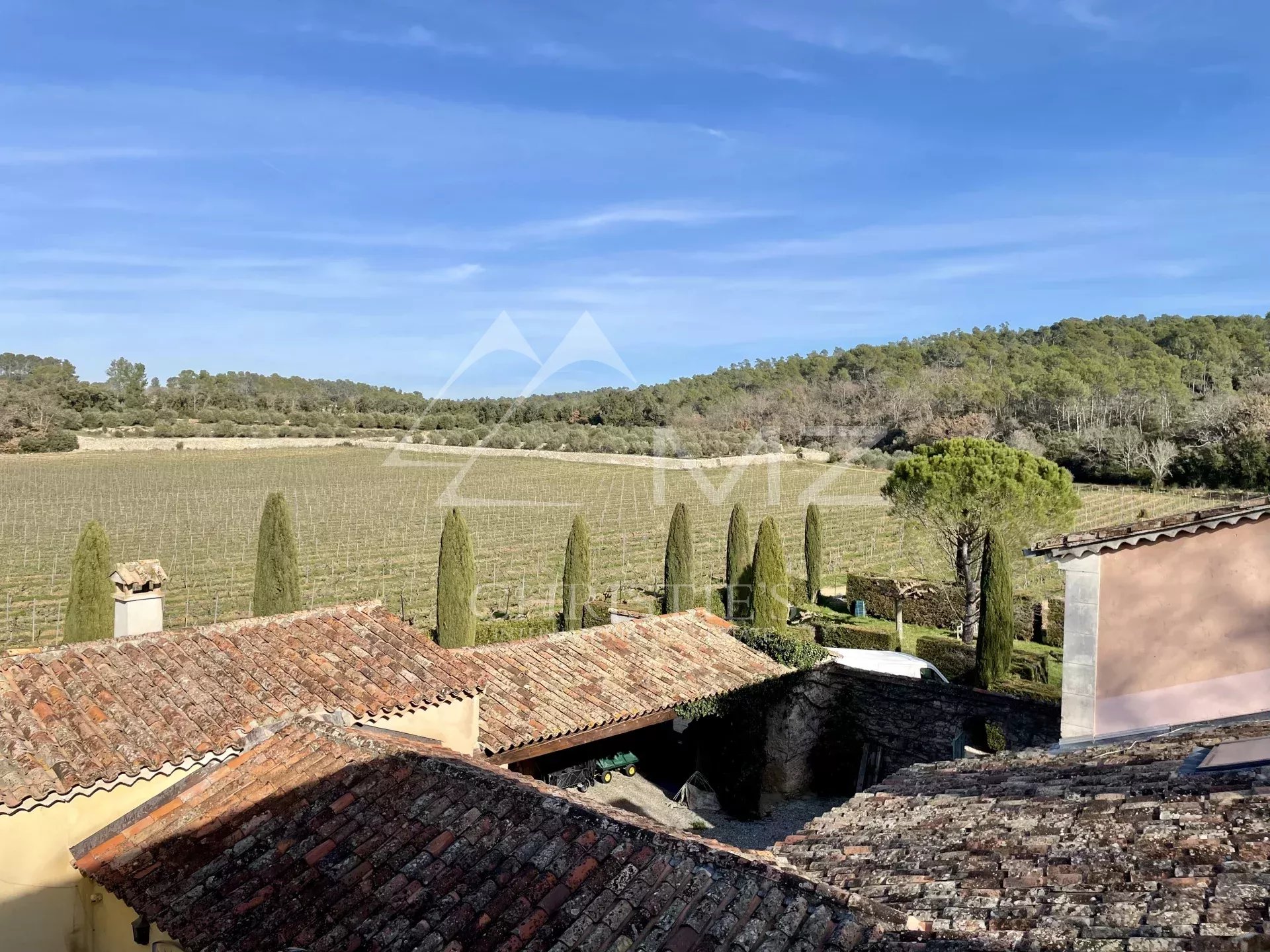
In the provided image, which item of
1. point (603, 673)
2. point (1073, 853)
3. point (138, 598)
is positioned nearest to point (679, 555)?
point (603, 673)

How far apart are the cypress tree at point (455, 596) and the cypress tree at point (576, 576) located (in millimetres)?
2799

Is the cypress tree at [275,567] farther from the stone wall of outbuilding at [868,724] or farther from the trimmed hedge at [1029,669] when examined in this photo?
the trimmed hedge at [1029,669]

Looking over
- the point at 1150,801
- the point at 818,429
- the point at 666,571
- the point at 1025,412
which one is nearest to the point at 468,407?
the point at 818,429

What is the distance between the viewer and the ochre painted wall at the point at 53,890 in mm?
5859

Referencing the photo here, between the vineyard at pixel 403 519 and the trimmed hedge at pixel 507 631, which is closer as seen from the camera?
the trimmed hedge at pixel 507 631

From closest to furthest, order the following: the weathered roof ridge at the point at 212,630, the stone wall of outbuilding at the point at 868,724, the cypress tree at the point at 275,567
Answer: the weathered roof ridge at the point at 212,630, the stone wall of outbuilding at the point at 868,724, the cypress tree at the point at 275,567

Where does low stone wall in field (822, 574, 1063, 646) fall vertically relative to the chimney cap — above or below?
below

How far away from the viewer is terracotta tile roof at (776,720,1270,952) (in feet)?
10.6

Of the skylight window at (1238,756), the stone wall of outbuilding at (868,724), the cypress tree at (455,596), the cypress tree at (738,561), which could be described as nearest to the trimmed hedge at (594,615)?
the cypress tree at (455,596)

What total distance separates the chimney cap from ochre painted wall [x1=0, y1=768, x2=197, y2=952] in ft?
10.2

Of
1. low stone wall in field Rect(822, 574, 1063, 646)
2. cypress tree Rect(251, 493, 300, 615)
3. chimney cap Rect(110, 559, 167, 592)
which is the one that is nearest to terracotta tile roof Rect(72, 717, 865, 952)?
chimney cap Rect(110, 559, 167, 592)

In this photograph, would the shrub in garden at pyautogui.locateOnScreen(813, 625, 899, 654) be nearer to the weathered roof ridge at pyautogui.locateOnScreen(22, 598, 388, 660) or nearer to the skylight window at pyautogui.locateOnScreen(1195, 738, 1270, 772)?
the weathered roof ridge at pyautogui.locateOnScreen(22, 598, 388, 660)

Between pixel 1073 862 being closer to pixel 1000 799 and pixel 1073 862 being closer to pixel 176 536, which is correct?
pixel 1000 799

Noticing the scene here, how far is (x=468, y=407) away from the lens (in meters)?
78.4
